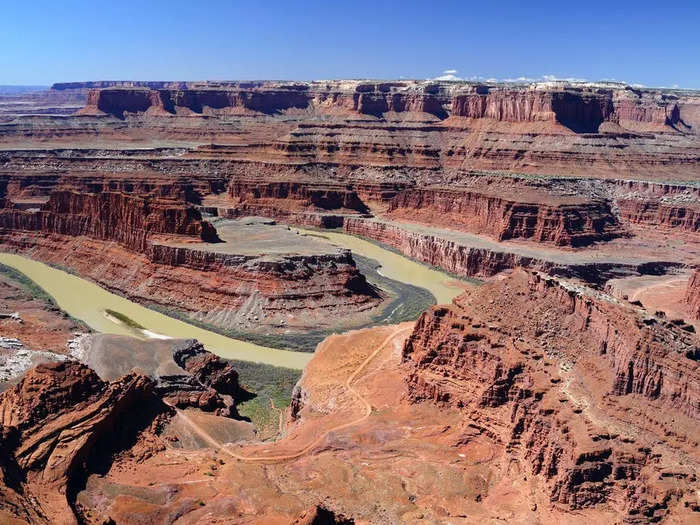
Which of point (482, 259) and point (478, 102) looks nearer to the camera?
point (482, 259)

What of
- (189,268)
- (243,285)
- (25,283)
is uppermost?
(189,268)

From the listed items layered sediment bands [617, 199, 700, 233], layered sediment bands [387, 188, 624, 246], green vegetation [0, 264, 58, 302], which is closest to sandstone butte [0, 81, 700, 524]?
layered sediment bands [387, 188, 624, 246]

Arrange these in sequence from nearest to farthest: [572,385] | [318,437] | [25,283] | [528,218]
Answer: [572,385], [318,437], [25,283], [528,218]

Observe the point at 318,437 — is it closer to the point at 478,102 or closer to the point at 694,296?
the point at 694,296

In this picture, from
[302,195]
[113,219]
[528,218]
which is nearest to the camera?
[113,219]

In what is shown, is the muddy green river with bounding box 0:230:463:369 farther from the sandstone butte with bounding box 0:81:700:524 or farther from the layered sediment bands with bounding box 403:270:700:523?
the layered sediment bands with bounding box 403:270:700:523

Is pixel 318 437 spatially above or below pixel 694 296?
below

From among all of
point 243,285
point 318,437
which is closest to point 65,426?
point 318,437

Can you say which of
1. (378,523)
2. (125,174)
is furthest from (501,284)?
(125,174)
